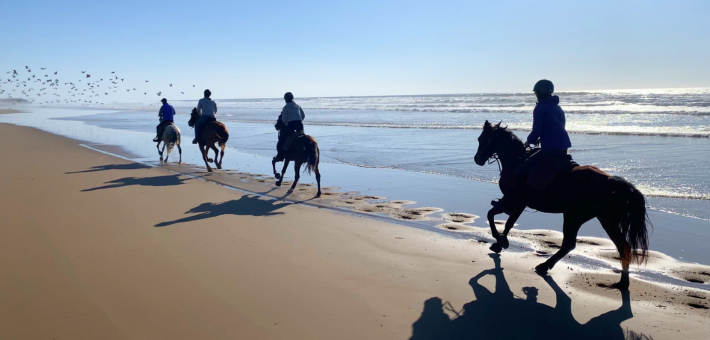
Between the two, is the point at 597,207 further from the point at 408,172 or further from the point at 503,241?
the point at 408,172

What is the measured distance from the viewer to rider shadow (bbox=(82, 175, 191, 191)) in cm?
981

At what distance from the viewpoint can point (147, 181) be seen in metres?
10.5

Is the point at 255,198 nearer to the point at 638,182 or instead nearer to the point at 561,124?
the point at 561,124

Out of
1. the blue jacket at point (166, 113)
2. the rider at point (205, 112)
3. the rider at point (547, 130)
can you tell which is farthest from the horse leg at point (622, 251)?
the blue jacket at point (166, 113)

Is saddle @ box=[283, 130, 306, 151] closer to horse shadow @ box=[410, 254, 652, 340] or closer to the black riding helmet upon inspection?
the black riding helmet

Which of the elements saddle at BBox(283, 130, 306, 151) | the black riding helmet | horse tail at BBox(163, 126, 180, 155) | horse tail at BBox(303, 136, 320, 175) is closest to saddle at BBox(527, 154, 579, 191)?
the black riding helmet

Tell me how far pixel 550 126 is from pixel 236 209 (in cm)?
521

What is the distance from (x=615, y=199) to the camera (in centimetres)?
433

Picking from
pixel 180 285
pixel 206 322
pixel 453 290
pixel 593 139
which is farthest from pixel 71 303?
pixel 593 139

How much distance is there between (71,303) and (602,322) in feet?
14.7

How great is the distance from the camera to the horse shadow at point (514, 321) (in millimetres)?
3566

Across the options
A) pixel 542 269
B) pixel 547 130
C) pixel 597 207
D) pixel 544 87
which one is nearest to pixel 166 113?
pixel 544 87

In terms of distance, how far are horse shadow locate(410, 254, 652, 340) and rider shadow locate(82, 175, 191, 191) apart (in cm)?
792

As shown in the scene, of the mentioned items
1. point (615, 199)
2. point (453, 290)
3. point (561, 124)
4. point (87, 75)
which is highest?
point (87, 75)
